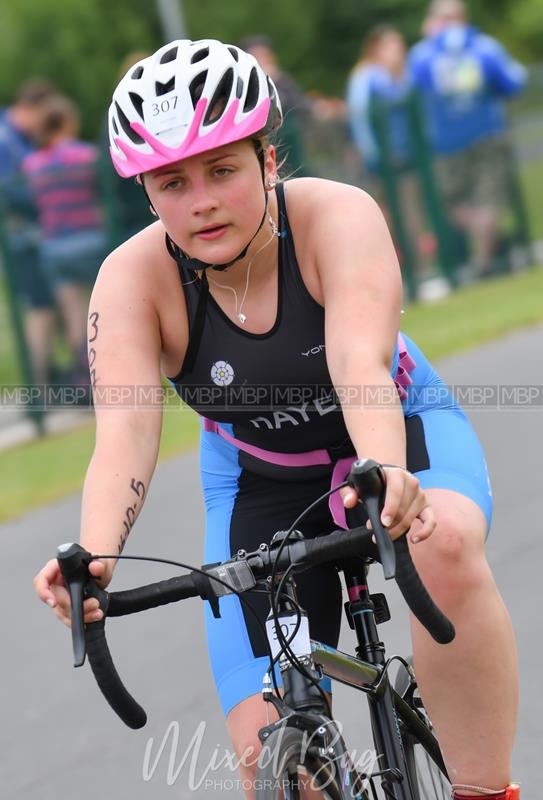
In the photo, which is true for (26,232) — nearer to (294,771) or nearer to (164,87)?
(164,87)

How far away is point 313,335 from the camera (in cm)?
371

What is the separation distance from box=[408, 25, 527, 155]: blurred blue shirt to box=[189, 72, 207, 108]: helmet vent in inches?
484

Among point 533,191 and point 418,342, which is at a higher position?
point 533,191

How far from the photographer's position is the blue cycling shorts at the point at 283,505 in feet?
11.9

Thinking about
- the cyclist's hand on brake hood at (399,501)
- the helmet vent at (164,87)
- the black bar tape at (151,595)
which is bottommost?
the black bar tape at (151,595)

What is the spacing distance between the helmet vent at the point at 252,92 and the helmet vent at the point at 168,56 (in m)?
0.19

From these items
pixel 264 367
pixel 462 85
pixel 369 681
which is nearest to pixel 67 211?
pixel 462 85

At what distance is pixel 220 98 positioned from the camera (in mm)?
3518

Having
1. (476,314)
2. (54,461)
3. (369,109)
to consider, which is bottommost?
(54,461)

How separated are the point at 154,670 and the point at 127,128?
345 centimetres

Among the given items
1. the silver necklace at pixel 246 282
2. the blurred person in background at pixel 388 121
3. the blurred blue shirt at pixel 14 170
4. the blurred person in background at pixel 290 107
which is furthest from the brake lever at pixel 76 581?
the blurred person in background at pixel 388 121

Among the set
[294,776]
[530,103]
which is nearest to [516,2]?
[530,103]

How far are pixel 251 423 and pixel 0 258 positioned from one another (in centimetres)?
890

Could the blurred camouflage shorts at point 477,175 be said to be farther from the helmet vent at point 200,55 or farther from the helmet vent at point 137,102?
the helmet vent at point 137,102
